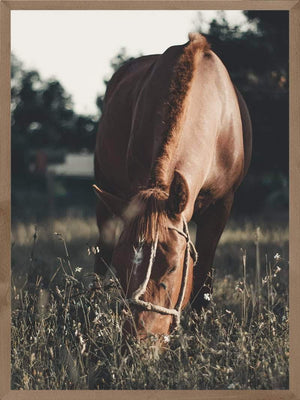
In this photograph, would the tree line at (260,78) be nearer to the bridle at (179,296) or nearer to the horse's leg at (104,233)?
the horse's leg at (104,233)

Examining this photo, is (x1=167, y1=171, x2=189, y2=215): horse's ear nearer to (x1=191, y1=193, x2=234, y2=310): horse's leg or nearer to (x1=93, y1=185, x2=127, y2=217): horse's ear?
(x1=93, y1=185, x2=127, y2=217): horse's ear

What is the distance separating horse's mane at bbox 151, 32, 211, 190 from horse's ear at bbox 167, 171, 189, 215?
0.42ft

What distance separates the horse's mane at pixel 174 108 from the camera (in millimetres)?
2828

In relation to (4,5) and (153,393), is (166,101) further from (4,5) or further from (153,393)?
(153,393)

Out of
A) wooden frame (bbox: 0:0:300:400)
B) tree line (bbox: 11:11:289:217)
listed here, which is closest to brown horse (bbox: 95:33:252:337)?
wooden frame (bbox: 0:0:300:400)

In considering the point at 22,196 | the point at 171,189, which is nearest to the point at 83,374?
the point at 171,189

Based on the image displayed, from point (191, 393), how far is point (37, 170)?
45.0ft

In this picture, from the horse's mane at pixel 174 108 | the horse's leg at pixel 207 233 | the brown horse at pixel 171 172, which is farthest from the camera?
the horse's leg at pixel 207 233

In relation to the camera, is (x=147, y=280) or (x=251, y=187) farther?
(x=251, y=187)

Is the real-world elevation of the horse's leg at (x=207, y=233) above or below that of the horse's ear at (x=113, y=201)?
below

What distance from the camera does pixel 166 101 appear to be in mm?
3100

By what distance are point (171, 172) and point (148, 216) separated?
35cm

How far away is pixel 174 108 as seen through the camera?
302 cm

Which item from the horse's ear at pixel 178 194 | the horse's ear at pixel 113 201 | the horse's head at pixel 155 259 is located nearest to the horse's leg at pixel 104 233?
the horse's ear at pixel 113 201
